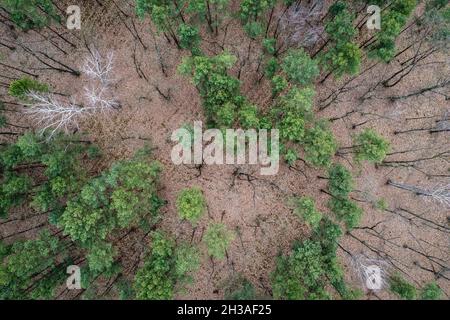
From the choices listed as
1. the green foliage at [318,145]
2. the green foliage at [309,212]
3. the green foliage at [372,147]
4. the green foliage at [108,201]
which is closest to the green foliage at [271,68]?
the green foliage at [318,145]

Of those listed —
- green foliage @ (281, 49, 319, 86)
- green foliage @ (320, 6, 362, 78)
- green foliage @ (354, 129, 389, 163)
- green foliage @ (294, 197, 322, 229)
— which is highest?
green foliage @ (320, 6, 362, 78)

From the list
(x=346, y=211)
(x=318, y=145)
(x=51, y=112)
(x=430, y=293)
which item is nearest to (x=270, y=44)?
(x=318, y=145)

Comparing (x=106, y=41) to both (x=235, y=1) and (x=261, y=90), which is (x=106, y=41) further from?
(x=261, y=90)

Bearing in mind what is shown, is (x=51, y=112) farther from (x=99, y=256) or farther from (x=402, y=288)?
(x=402, y=288)

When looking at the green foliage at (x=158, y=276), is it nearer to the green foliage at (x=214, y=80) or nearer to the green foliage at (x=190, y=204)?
the green foliage at (x=190, y=204)

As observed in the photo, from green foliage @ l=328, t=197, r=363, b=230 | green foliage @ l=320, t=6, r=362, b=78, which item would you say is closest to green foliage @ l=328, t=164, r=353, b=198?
green foliage @ l=328, t=197, r=363, b=230

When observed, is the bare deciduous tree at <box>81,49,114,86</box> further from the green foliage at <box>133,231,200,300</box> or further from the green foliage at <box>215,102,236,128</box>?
the green foliage at <box>133,231,200,300</box>
